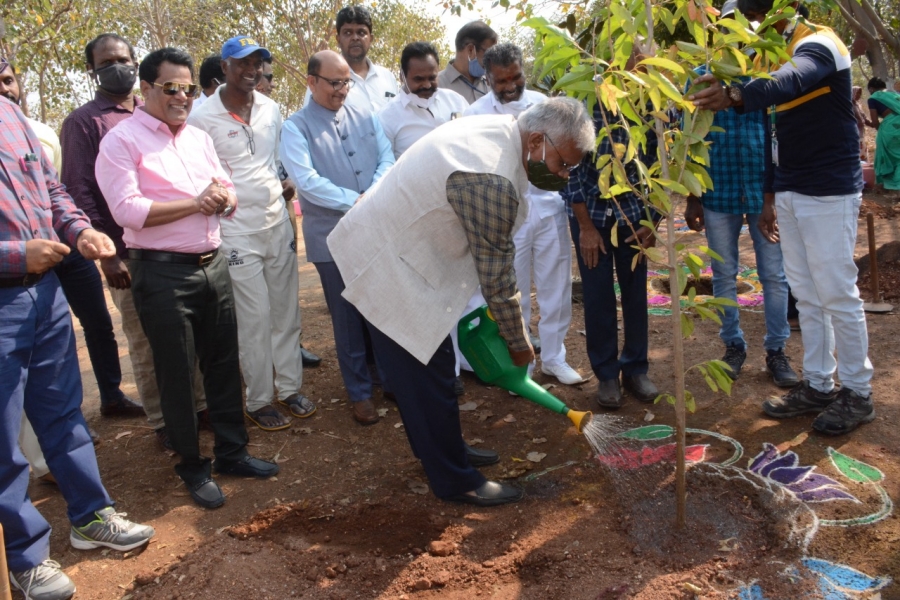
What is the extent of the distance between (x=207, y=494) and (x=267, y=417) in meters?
0.90

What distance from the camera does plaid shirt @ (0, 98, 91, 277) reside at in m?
2.77

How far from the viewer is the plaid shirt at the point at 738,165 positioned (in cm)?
429

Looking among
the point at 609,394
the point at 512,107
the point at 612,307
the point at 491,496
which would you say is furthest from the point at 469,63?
the point at 491,496

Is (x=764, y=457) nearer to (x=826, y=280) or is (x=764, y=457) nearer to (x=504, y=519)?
(x=826, y=280)

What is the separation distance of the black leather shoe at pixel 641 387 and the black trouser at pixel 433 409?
4.45 feet

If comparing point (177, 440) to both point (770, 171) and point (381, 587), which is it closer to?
point (381, 587)

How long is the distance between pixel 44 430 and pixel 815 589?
3.14 m

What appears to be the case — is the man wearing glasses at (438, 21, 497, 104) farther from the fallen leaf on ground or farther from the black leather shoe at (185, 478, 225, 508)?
the black leather shoe at (185, 478, 225, 508)

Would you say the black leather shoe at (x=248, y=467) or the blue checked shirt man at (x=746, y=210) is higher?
the blue checked shirt man at (x=746, y=210)

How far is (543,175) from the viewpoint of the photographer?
9.53 ft

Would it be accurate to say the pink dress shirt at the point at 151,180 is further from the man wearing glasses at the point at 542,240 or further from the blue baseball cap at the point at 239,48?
the man wearing glasses at the point at 542,240

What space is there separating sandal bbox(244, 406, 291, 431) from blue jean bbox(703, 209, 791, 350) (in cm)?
282

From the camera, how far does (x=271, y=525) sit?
342cm

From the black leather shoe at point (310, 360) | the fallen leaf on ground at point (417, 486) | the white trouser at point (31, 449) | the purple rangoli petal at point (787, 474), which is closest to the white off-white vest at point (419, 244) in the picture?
the fallen leaf on ground at point (417, 486)
